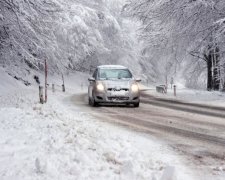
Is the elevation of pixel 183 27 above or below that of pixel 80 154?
above

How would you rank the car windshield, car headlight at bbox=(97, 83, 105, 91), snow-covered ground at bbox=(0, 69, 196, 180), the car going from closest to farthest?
snow-covered ground at bbox=(0, 69, 196, 180), the car, car headlight at bbox=(97, 83, 105, 91), the car windshield

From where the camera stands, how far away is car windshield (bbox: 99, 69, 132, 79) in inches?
790

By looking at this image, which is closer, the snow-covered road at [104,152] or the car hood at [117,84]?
the snow-covered road at [104,152]

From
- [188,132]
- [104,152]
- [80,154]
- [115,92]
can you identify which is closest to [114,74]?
[115,92]

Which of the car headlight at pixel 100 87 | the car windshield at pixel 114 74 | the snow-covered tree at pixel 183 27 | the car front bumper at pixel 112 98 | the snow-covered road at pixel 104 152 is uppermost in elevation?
the snow-covered tree at pixel 183 27

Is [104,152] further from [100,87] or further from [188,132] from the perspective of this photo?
[100,87]

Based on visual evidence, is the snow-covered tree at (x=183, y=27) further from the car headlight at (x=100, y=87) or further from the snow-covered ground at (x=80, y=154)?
the snow-covered ground at (x=80, y=154)

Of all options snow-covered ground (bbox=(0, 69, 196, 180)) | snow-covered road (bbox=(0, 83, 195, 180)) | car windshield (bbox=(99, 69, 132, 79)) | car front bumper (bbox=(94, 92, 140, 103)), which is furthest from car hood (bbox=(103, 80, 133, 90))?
snow-covered road (bbox=(0, 83, 195, 180))

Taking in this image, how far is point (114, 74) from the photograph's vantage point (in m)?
20.3

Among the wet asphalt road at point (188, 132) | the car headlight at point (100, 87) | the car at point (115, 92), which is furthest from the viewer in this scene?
the car headlight at point (100, 87)

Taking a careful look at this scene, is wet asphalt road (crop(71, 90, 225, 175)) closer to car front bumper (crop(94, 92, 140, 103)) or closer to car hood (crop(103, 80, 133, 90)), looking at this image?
car front bumper (crop(94, 92, 140, 103))

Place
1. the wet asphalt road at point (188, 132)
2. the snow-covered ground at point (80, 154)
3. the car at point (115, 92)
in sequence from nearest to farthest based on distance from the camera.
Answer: the snow-covered ground at point (80, 154) → the wet asphalt road at point (188, 132) → the car at point (115, 92)

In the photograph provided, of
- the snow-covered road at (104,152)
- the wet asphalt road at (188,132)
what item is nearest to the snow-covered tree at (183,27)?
the wet asphalt road at (188,132)

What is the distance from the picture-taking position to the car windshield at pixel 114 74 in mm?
20067
